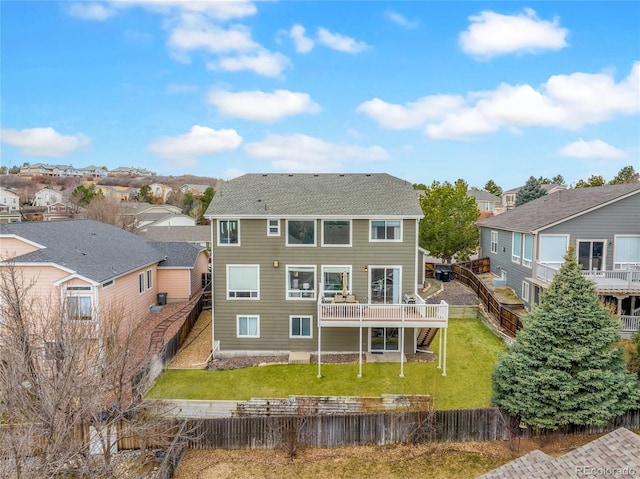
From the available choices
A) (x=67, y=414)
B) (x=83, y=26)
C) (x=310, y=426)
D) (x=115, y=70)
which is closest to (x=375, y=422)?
(x=310, y=426)

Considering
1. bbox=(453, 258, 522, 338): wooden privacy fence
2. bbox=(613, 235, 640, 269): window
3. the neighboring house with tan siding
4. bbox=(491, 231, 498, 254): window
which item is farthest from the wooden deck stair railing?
the neighboring house with tan siding

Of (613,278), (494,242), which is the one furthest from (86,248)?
(613,278)

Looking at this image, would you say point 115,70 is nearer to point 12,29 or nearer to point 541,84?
point 12,29

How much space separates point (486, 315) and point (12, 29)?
31.3 m

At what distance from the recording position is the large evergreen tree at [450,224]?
101 ft

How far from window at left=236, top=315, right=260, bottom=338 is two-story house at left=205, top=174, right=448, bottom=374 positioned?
5cm

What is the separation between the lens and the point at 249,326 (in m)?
18.1

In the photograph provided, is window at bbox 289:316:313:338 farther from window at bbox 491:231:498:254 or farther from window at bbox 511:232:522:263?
window at bbox 491:231:498:254

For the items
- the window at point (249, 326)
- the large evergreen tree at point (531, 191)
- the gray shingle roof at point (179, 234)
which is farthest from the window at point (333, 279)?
the large evergreen tree at point (531, 191)

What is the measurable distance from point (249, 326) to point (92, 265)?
853 cm

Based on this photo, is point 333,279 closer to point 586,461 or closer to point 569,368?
point 569,368

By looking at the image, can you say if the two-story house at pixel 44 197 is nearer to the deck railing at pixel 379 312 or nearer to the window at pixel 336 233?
the window at pixel 336 233

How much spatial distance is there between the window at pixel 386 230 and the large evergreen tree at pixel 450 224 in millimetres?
14806

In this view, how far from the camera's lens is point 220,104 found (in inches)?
1403
